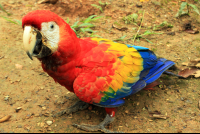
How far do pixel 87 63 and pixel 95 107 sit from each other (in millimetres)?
843

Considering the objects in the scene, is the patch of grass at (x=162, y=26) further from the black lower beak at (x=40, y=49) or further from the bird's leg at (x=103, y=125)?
the black lower beak at (x=40, y=49)

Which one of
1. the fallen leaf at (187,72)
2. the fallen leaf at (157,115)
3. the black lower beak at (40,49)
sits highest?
the black lower beak at (40,49)

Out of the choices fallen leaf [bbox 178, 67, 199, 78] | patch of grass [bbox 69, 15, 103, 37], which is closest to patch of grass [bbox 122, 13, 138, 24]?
patch of grass [bbox 69, 15, 103, 37]

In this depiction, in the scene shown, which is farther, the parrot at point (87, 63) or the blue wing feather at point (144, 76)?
the blue wing feather at point (144, 76)

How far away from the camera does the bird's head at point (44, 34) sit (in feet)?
5.59

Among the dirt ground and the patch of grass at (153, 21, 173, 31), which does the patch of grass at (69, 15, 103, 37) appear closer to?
the dirt ground

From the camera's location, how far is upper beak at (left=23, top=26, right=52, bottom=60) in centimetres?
171

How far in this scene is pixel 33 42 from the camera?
5.67 ft

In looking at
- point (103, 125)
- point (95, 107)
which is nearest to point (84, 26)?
point (95, 107)

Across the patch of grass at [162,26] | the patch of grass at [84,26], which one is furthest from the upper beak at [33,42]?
the patch of grass at [162,26]

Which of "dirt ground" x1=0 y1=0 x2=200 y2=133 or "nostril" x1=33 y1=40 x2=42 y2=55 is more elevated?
"nostril" x1=33 y1=40 x2=42 y2=55

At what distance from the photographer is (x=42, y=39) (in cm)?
177

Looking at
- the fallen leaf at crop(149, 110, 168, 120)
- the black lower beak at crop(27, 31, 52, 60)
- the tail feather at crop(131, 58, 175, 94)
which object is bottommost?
the fallen leaf at crop(149, 110, 168, 120)

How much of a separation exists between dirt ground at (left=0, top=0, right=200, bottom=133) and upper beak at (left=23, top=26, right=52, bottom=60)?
1.00 m
